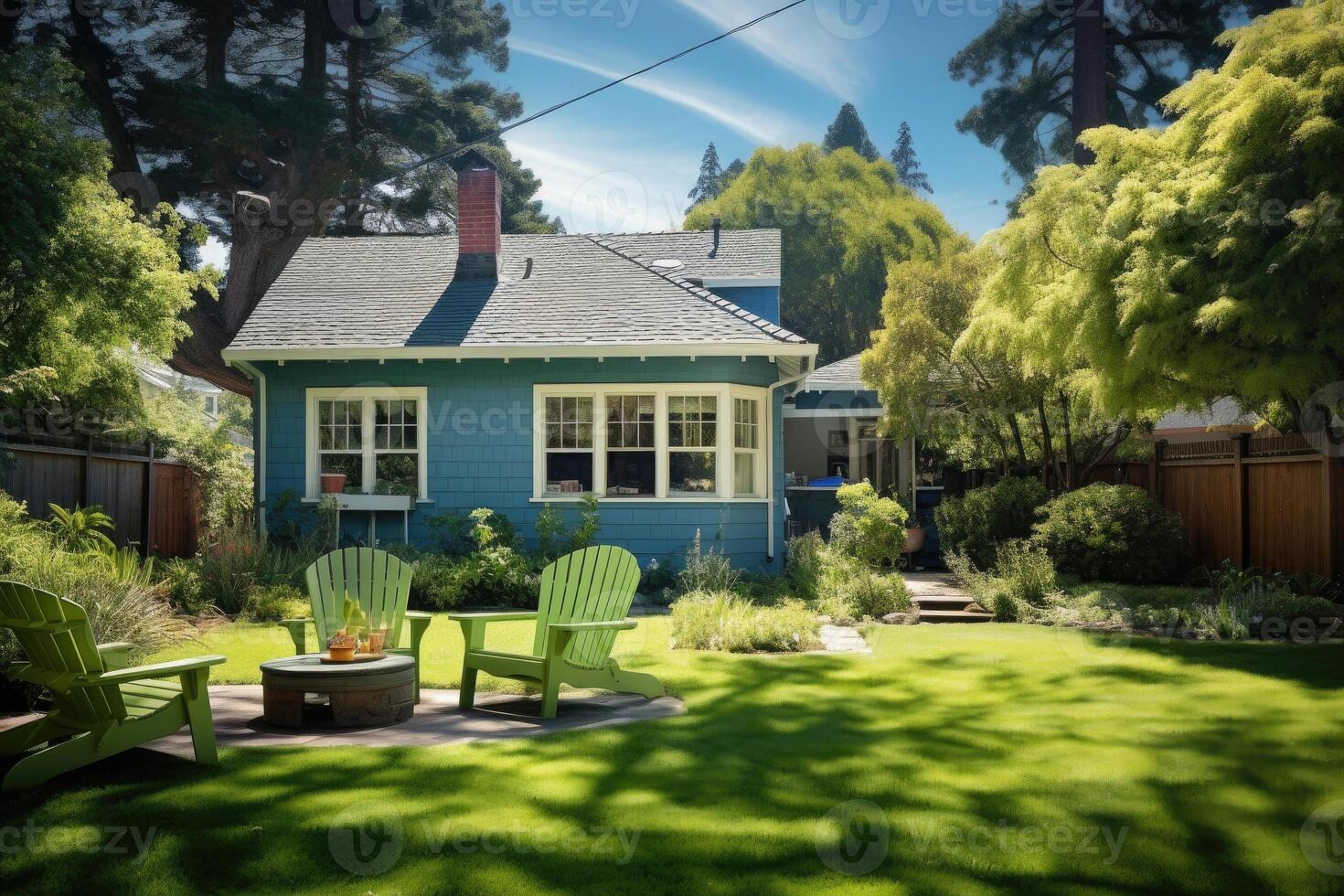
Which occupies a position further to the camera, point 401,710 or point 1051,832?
point 401,710

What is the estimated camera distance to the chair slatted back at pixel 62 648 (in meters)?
4.36

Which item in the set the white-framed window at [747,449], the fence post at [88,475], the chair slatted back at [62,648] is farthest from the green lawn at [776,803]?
the fence post at [88,475]

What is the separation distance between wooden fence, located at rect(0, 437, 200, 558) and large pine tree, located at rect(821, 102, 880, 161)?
40234 millimetres

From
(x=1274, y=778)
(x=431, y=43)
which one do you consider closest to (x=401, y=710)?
(x=1274, y=778)

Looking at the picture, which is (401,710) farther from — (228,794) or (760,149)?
(760,149)

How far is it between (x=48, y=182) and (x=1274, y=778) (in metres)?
10.5

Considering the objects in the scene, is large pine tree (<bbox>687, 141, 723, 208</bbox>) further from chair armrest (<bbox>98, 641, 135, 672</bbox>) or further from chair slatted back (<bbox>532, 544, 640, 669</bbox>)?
chair armrest (<bbox>98, 641, 135, 672</bbox>)

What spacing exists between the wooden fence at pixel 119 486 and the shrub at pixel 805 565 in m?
7.57

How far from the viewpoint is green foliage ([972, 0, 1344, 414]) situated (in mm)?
7680

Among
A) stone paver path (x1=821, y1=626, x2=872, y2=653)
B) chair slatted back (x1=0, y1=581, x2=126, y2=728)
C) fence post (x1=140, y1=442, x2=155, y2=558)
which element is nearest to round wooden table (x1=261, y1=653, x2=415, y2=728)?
chair slatted back (x1=0, y1=581, x2=126, y2=728)

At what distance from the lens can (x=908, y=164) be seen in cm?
5606

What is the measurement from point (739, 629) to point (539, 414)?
5.13m

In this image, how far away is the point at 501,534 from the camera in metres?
12.5

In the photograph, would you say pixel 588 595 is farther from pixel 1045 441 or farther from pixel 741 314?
pixel 1045 441
